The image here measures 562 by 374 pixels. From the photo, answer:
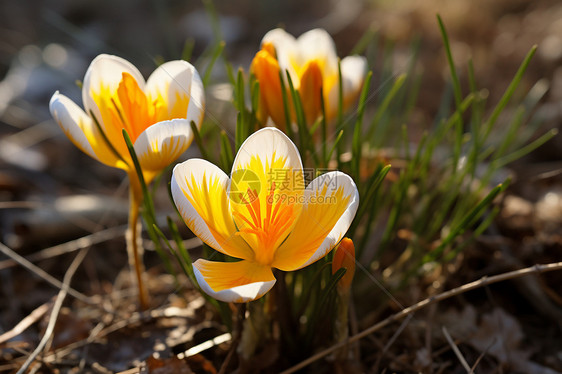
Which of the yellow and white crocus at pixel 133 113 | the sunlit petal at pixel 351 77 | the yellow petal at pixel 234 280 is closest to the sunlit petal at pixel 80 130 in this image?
the yellow and white crocus at pixel 133 113

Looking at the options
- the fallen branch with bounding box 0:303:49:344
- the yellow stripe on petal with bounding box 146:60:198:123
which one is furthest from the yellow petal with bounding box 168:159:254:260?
the fallen branch with bounding box 0:303:49:344

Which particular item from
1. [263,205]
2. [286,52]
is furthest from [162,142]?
[286,52]

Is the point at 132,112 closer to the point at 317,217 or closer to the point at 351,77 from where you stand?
the point at 317,217

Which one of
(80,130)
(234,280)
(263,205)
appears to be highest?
(80,130)

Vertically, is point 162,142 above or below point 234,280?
above

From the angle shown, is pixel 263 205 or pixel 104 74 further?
pixel 104 74

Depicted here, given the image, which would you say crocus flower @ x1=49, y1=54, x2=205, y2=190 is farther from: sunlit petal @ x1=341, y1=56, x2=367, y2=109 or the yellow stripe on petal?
sunlit petal @ x1=341, y1=56, x2=367, y2=109

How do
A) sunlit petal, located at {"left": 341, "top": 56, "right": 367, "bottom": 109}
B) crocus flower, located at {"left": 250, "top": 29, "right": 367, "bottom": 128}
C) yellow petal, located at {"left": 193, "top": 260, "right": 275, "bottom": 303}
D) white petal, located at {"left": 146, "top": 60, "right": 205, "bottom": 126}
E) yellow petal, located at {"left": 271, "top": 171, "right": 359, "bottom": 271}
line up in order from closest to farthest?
yellow petal, located at {"left": 193, "top": 260, "right": 275, "bottom": 303}, yellow petal, located at {"left": 271, "top": 171, "right": 359, "bottom": 271}, white petal, located at {"left": 146, "top": 60, "right": 205, "bottom": 126}, crocus flower, located at {"left": 250, "top": 29, "right": 367, "bottom": 128}, sunlit petal, located at {"left": 341, "top": 56, "right": 367, "bottom": 109}

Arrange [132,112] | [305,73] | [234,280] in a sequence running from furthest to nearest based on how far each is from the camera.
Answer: [305,73] < [132,112] < [234,280]
